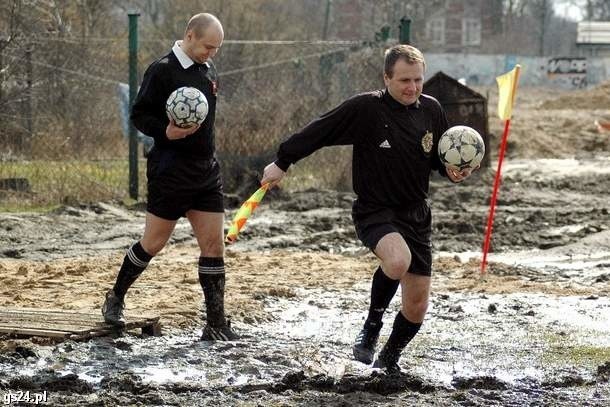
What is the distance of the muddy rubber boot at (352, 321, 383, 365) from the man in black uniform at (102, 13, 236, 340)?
106cm

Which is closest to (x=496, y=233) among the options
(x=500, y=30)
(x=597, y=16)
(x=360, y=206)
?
(x=360, y=206)

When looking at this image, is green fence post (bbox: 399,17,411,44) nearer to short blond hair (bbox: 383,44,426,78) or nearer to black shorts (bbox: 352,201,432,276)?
short blond hair (bbox: 383,44,426,78)

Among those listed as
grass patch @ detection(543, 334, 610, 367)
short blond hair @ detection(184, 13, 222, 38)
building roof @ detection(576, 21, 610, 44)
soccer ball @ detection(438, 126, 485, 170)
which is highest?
building roof @ detection(576, 21, 610, 44)

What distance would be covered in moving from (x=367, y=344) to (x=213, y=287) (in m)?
1.23

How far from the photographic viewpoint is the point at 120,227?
1371 cm

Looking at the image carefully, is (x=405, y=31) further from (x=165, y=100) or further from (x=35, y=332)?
(x=35, y=332)

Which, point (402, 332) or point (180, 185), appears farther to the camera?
point (180, 185)

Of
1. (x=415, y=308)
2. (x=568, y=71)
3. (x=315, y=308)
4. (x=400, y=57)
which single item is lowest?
(x=315, y=308)

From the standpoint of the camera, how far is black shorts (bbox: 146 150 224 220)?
297 inches

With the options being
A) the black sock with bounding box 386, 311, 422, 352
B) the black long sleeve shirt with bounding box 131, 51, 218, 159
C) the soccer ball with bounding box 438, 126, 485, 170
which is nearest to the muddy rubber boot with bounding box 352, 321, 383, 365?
the black sock with bounding box 386, 311, 422, 352

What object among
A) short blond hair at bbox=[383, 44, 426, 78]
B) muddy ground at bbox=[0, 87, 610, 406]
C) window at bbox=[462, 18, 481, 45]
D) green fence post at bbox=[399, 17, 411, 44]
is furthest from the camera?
window at bbox=[462, 18, 481, 45]

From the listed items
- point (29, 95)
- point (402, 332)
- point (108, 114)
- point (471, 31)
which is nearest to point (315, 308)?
point (402, 332)

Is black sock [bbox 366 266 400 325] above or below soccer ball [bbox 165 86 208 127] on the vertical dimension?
below

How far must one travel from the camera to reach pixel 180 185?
7.55 meters
